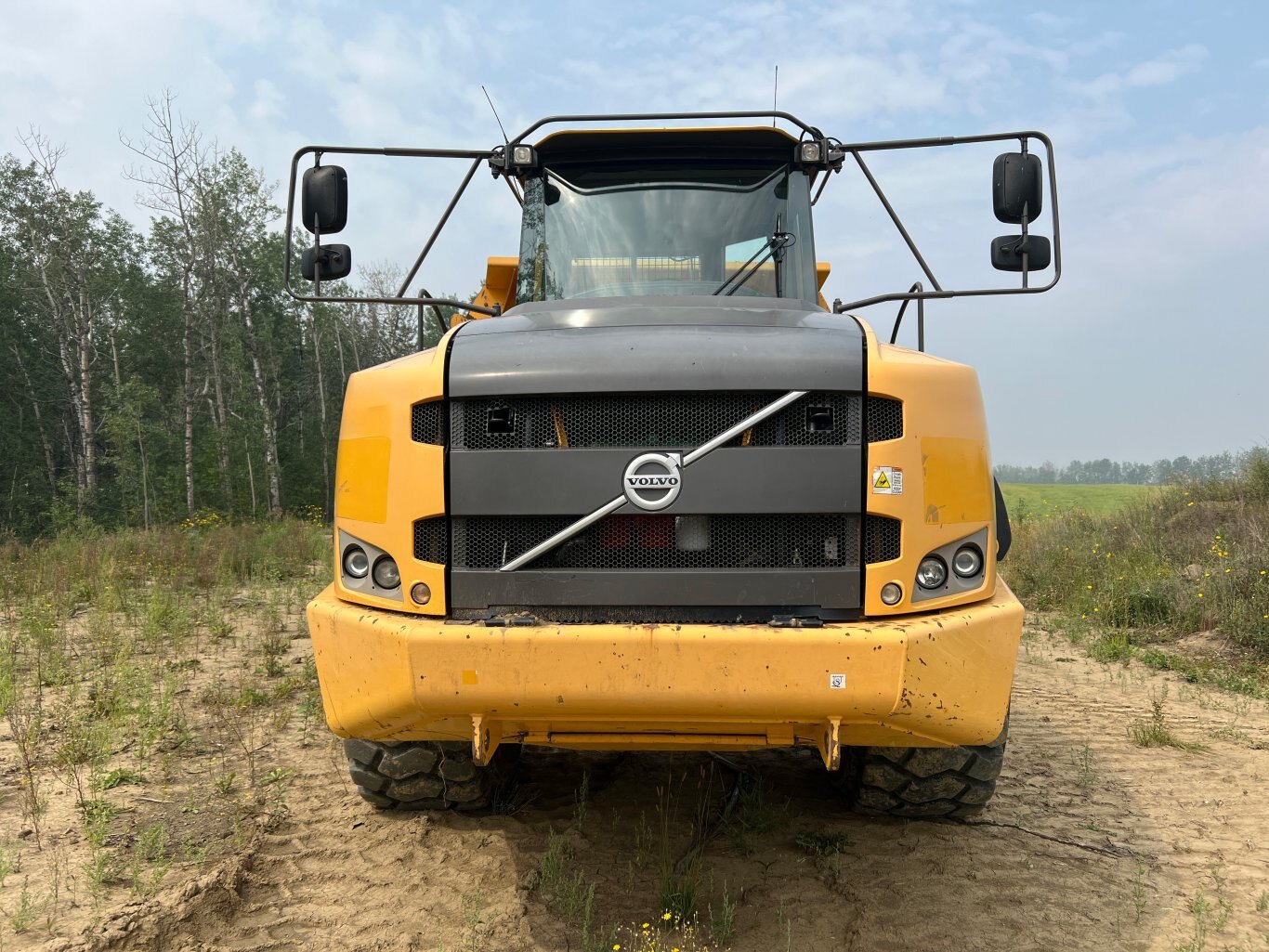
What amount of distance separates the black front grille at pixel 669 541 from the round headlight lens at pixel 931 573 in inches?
8.2

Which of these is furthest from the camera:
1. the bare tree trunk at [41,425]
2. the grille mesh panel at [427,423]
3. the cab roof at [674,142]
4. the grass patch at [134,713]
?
the bare tree trunk at [41,425]

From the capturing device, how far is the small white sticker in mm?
2439

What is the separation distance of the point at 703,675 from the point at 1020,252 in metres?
2.09

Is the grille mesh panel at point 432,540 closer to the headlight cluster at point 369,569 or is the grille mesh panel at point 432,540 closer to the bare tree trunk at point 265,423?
the headlight cluster at point 369,569

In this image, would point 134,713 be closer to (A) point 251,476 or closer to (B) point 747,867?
(B) point 747,867

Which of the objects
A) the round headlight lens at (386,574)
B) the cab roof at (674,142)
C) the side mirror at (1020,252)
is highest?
the cab roof at (674,142)

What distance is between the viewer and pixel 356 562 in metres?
2.67

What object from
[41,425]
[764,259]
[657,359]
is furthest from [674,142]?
[41,425]

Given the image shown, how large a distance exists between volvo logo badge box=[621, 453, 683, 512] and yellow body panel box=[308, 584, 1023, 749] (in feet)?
1.17

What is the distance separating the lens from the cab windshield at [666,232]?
374 centimetres

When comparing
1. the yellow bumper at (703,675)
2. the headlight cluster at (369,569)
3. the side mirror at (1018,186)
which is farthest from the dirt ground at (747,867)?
the side mirror at (1018,186)

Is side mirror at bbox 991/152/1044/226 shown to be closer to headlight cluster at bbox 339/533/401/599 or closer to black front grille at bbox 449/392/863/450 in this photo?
black front grille at bbox 449/392/863/450

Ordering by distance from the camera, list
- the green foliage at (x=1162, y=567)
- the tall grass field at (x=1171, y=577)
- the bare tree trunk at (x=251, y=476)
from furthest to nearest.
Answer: the bare tree trunk at (x=251, y=476), the green foliage at (x=1162, y=567), the tall grass field at (x=1171, y=577)

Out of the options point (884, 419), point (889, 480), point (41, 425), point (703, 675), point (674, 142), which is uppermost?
point (41, 425)
